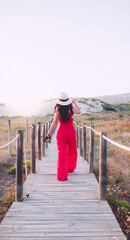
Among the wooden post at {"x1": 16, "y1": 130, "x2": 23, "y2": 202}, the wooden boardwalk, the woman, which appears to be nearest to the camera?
the wooden boardwalk

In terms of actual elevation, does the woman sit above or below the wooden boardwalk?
above

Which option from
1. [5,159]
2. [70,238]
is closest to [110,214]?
[70,238]

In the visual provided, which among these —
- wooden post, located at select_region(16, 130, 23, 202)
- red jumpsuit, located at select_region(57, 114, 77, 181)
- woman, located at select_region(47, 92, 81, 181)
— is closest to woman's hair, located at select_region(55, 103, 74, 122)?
woman, located at select_region(47, 92, 81, 181)

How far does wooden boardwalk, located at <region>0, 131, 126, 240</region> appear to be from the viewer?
255 centimetres

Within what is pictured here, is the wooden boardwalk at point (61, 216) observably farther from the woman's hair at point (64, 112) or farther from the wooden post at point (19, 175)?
the woman's hair at point (64, 112)

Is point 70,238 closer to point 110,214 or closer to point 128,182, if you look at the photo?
point 110,214

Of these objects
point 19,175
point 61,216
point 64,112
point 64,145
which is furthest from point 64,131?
point 61,216

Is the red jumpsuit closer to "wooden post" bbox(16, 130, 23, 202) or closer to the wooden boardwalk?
the wooden boardwalk

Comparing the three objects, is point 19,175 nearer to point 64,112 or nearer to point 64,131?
point 64,131

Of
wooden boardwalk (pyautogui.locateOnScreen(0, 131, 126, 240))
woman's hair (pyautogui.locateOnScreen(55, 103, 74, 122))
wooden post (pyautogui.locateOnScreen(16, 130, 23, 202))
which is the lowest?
wooden boardwalk (pyautogui.locateOnScreen(0, 131, 126, 240))

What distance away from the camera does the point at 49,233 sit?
2.57 meters

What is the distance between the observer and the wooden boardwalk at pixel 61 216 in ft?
8.38

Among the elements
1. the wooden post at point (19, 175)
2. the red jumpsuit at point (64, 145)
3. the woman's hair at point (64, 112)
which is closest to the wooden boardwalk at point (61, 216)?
the wooden post at point (19, 175)

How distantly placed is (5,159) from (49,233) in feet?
17.5
